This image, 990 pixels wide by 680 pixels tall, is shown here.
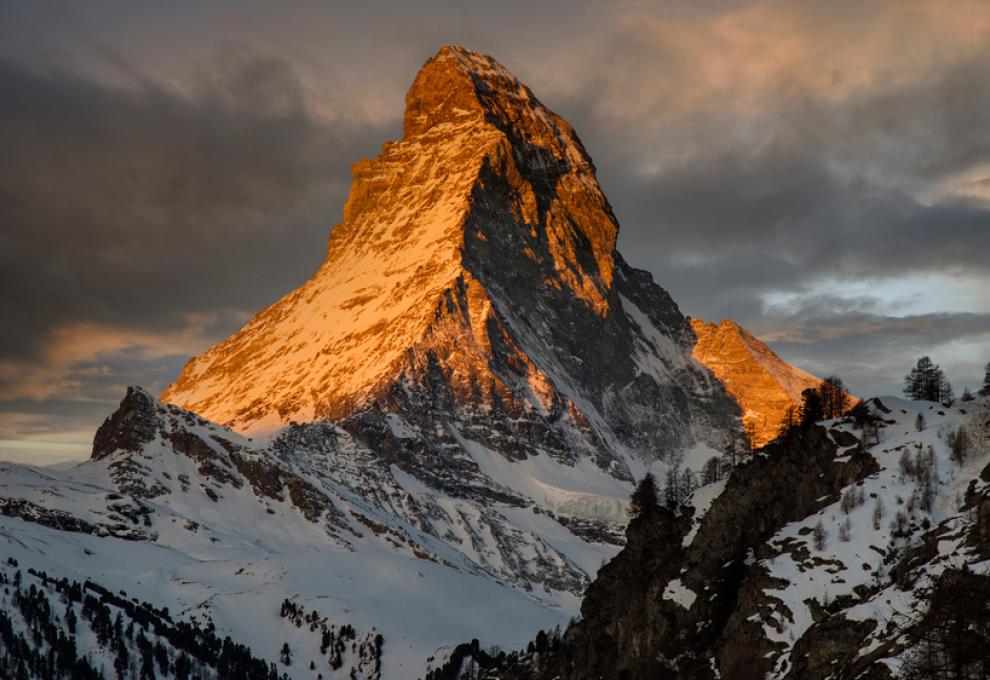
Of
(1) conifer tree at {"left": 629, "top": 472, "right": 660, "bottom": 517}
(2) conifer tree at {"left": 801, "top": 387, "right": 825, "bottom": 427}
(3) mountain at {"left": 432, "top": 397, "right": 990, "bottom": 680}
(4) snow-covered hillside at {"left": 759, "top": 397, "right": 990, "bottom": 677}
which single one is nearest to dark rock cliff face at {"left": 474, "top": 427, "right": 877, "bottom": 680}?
(3) mountain at {"left": 432, "top": 397, "right": 990, "bottom": 680}

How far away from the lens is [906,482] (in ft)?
368

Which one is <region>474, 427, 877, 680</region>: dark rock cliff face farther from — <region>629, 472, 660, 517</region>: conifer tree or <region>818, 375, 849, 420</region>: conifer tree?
<region>818, 375, 849, 420</region>: conifer tree

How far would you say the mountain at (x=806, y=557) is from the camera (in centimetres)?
9281

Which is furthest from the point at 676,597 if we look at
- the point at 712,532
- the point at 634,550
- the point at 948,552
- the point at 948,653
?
the point at 948,653

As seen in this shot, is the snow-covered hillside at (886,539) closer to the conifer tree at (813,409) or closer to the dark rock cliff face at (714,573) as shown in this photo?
the dark rock cliff face at (714,573)

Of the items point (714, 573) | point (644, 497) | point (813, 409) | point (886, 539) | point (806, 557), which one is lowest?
point (714, 573)

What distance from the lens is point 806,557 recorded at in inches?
4213

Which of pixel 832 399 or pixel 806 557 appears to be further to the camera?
pixel 832 399

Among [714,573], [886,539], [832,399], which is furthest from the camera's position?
[832,399]

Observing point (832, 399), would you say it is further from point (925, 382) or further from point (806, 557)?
point (806, 557)

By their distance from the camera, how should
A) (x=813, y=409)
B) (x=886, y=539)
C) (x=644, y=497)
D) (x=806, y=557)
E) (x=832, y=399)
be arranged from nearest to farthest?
(x=886, y=539) → (x=806, y=557) → (x=813, y=409) → (x=644, y=497) → (x=832, y=399)

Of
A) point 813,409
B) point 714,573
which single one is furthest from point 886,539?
point 813,409

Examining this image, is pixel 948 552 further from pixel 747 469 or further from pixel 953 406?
pixel 953 406

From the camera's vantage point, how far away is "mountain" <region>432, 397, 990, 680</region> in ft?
305
